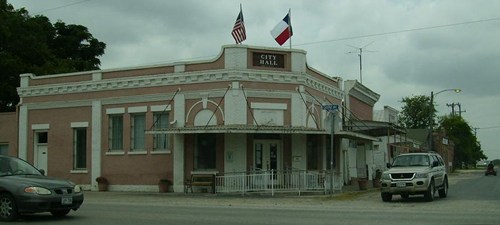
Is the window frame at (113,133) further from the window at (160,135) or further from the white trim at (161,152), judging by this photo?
the white trim at (161,152)

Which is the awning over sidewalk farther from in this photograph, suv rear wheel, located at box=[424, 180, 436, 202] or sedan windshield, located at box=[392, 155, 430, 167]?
suv rear wheel, located at box=[424, 180, 436, 202]

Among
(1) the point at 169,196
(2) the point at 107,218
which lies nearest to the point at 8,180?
(2) the point at 107,218

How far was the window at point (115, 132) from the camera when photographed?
29312mm

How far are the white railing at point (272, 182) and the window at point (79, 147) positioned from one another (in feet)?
27.7

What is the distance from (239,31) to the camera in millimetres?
27328

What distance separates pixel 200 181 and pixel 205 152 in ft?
5.30

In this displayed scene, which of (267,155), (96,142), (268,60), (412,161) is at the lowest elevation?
(412,161)

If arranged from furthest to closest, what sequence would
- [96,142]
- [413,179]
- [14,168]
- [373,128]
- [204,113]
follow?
[373,128], [96,142], [204,113], [413,179], [14,168]

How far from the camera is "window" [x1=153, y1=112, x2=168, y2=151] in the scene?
2813 cm

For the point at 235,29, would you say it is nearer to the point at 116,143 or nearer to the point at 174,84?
the point at 174,84

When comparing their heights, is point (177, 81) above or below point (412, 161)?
above

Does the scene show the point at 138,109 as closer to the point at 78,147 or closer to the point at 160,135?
the point at 160,135

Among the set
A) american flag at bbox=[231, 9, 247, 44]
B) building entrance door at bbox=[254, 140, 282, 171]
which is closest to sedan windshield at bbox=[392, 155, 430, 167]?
building entrance door at bbox=[254, 140, 282, 171]

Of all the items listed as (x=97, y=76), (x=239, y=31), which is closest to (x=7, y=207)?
(x=239, y=31)
